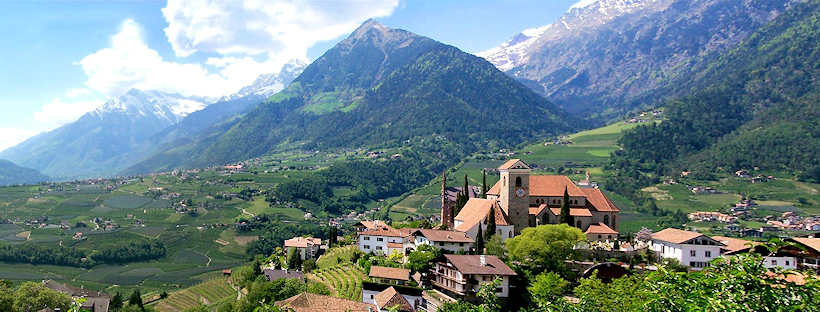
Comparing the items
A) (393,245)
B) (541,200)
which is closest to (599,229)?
(541,200)

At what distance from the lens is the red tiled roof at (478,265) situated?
170 feet

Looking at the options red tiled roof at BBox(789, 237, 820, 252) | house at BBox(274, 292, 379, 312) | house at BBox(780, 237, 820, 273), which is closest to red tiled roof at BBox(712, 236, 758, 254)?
house at BBox(780, 237, 820, 273)

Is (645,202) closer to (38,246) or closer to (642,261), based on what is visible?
(642,261)

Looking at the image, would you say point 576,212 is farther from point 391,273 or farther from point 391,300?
point 391,300

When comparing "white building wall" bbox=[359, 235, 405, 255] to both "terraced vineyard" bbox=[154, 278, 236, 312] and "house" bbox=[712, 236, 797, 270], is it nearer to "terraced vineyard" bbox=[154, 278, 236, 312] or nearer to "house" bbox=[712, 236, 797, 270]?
"terraced vineyard" bbox=[154, 278, 236, 312]

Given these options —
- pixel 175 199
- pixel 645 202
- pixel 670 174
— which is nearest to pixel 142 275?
pixel 175 199

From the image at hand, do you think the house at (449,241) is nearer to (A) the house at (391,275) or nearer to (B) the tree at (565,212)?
(A) the house at (391,275)

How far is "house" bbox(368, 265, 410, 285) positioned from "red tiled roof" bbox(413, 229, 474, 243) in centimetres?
675

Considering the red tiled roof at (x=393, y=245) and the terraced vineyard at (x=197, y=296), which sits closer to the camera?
the red tiled roof at (x=393, y=245)

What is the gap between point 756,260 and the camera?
1573cm

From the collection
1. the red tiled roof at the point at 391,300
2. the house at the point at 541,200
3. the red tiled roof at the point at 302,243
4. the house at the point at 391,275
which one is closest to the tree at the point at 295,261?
the red tiled roof at the point at 302,243

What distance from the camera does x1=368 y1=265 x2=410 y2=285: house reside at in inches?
2285

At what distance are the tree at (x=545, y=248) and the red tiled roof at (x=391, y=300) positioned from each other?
1383 cm

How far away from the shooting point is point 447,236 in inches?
2584
